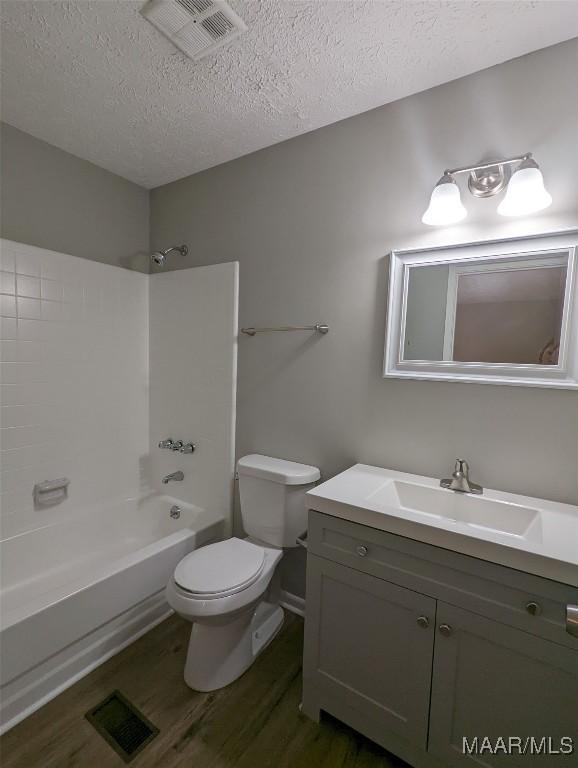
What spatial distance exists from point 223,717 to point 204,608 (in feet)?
1.43

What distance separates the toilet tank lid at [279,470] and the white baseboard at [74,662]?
2.75ft

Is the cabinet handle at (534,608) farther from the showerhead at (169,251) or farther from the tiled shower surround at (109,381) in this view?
the showerhead at (169,251)

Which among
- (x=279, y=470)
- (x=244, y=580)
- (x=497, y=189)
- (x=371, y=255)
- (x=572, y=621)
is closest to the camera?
(x=572, y=621)

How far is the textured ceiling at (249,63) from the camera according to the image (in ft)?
3.73

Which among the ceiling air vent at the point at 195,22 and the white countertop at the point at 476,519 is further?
the ceiling air vent at the point at 195,22

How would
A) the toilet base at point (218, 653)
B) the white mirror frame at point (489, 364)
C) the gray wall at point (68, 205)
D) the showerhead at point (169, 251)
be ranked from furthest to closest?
the showerhead at point (169, 251)
the gray wall at point (68, 205)
the toilet base at point (218, 653)
the white mirror frame at point (489, 364)

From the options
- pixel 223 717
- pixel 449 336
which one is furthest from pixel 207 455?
pixel 449 336

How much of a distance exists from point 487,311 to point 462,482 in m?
0.66

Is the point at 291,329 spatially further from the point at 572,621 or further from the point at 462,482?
the point at 572,621

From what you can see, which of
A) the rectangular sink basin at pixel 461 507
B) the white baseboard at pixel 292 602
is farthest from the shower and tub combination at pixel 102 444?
the rectangular sink basin at pixel 461 507

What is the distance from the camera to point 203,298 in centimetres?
215

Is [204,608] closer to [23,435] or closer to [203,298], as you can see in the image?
[23,435]

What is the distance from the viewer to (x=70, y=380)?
6.76 feet

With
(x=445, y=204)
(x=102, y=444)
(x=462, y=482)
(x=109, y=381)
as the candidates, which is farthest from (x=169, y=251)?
(x=462, y=482)
